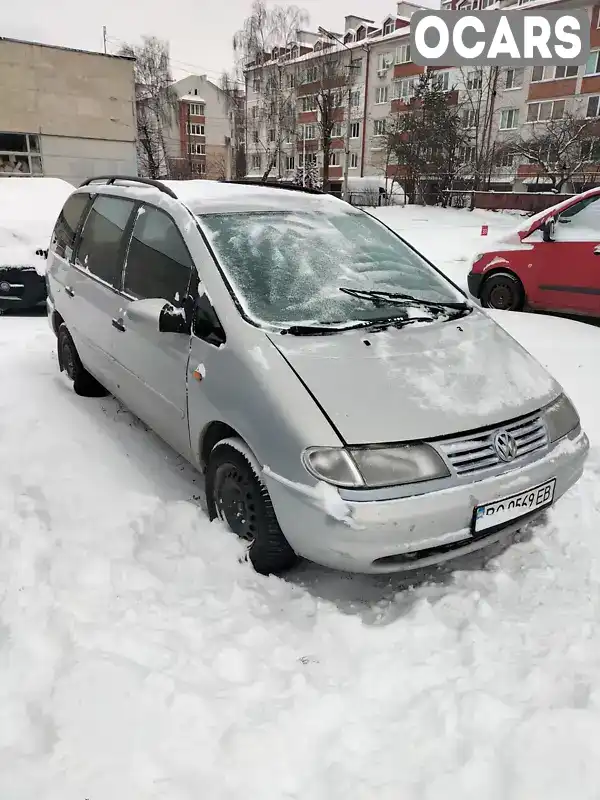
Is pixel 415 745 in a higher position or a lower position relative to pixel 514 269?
lower

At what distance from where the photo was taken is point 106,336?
3863 mm

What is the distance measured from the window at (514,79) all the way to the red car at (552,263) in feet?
119

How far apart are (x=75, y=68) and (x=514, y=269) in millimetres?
22602

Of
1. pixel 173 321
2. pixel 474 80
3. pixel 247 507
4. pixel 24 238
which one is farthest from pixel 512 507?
pixel 474 80

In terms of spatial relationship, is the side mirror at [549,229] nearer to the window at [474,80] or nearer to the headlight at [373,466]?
the headlight at [373,466]

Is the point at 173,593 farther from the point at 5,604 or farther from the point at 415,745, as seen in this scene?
the point at 415,745

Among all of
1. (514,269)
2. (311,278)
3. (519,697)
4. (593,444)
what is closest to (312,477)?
(519,697)

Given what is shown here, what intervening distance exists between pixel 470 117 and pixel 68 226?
39789mm

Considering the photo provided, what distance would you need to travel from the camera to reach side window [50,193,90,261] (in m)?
4.61

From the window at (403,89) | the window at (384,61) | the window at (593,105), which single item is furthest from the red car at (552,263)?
the window at (384,61)

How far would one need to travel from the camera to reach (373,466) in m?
2.32

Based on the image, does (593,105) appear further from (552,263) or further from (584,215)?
(552,263)

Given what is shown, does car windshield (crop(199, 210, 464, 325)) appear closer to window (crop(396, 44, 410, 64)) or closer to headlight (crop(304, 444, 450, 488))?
headlight (crop(304, 444, 450, 488))

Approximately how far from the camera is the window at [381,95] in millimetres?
44975
